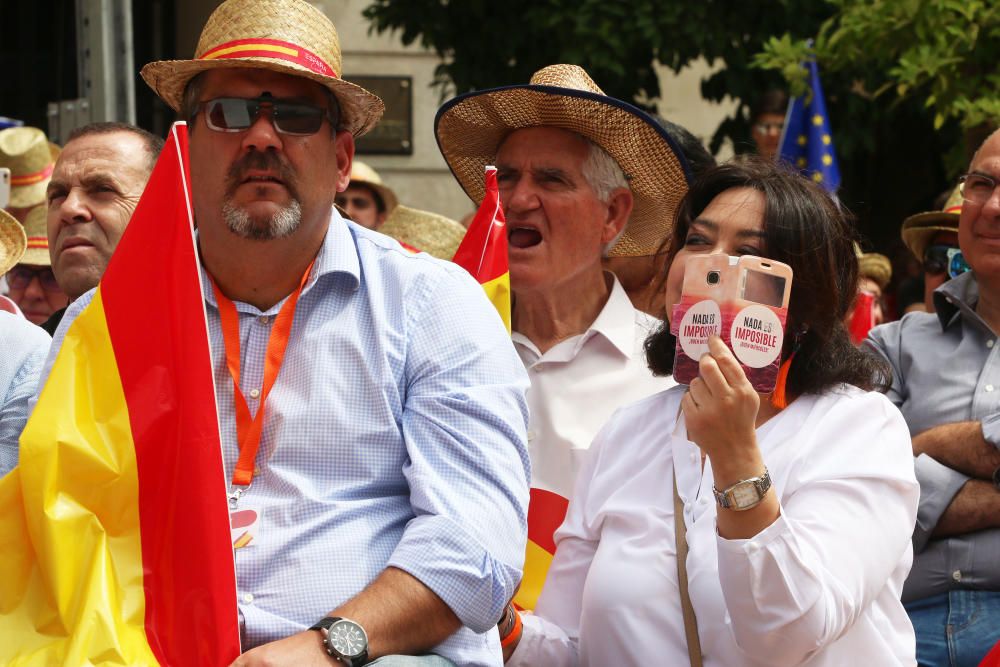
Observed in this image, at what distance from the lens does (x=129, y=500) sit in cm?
297

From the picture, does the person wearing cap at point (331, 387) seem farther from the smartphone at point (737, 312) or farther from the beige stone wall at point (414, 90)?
the beige stone wall at point (414, 90)

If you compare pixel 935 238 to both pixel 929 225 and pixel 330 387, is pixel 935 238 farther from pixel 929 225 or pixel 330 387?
pixel 330 387

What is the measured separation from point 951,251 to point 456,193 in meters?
9.70

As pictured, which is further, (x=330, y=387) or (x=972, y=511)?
(x=972, y=511)

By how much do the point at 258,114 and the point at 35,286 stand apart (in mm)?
2833

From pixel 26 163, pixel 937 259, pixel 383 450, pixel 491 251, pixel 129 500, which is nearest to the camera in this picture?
pixel 129 500

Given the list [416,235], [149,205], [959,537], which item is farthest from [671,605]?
[416,235]

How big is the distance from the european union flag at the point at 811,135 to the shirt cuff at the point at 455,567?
5316mm

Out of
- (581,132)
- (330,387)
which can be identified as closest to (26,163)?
(581,132)

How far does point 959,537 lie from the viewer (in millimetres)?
3998

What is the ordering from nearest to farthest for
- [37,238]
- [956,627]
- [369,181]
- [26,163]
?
[956,627] < [37,238] < [26,163] < [369,181]

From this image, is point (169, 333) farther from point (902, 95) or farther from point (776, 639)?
point (902, 95)

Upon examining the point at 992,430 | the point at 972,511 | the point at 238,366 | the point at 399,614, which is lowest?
the point at 972,511

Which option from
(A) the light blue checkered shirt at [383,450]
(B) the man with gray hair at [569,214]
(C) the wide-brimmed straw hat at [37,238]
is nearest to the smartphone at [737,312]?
(A) the light blue checkered shirt at [383,450]
